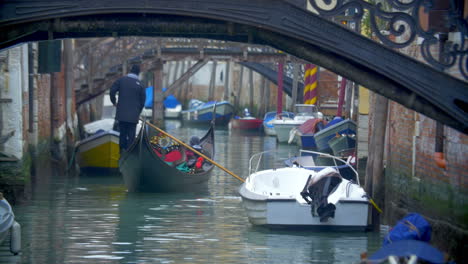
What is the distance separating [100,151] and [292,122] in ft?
27.7

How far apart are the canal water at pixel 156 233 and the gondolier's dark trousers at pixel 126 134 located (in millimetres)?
659

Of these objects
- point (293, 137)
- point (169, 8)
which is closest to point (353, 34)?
point (169, 8)

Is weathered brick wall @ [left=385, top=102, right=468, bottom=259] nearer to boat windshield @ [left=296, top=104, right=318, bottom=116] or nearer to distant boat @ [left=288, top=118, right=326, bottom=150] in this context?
distant boat @ [left=288, top=118, right=326, bottom=150]

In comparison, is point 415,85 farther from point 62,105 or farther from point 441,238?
point 62,105

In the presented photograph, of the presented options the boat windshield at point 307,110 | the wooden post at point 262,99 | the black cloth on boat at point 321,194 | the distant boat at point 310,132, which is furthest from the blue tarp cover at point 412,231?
the wooden post at point 262,99

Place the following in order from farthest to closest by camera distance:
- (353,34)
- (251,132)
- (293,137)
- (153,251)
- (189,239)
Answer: (251,132), (293,137), (189,239), (153,251), (353,34)

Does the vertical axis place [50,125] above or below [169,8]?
below

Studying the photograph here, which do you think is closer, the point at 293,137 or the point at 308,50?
the point at 308,50

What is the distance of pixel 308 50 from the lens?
5129mm

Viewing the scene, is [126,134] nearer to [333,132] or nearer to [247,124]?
[333,132]

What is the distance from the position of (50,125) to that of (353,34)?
9.79 m

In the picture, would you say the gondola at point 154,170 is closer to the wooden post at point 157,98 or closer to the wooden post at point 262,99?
the wooden post at point 157,98

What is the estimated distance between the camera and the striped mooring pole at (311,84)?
21.4 m

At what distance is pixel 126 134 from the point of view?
37.0 ft
